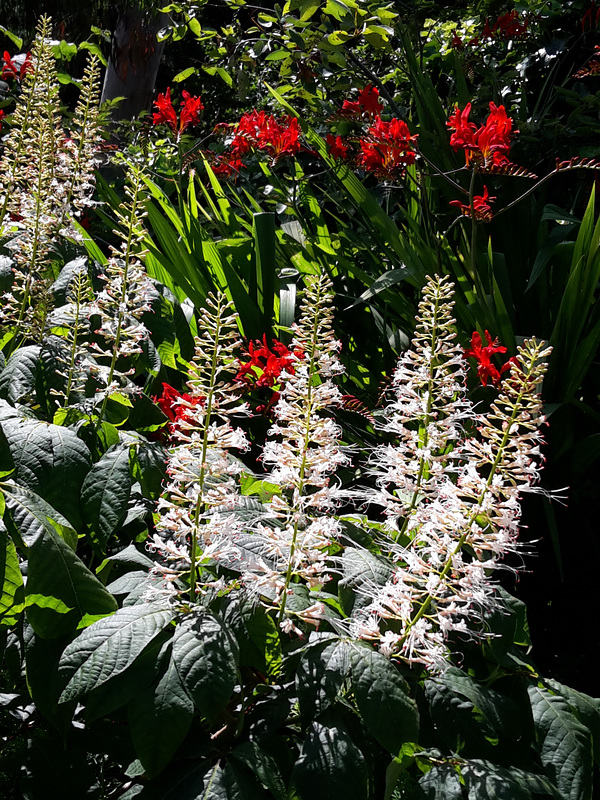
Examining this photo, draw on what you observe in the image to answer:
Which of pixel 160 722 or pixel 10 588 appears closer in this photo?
pixel 160 722

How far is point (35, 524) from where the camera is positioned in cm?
108

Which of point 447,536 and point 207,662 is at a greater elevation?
point 447,536

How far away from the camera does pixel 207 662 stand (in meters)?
0.98

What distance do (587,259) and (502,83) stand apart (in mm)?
1825

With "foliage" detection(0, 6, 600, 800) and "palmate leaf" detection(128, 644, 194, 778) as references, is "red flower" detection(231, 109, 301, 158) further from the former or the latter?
"palmate leaf" detection(128, 644, 194, 778)

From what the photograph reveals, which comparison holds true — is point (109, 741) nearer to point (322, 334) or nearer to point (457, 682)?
point (457, 682)

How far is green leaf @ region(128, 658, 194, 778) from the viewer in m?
0.96

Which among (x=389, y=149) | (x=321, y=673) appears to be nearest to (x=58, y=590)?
(x=321, y=673)

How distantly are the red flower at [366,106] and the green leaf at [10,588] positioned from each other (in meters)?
2.02

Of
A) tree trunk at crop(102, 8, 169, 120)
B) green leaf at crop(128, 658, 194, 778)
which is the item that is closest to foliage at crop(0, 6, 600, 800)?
green leaf at crop(128, 658, 194, 778)

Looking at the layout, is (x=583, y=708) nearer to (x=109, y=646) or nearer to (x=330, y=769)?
(x=330, y=769)

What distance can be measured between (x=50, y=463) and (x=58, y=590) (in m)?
0.28

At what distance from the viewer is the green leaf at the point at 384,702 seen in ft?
3.14

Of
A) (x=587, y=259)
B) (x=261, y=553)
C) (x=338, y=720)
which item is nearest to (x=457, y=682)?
(x=338, y=720)
